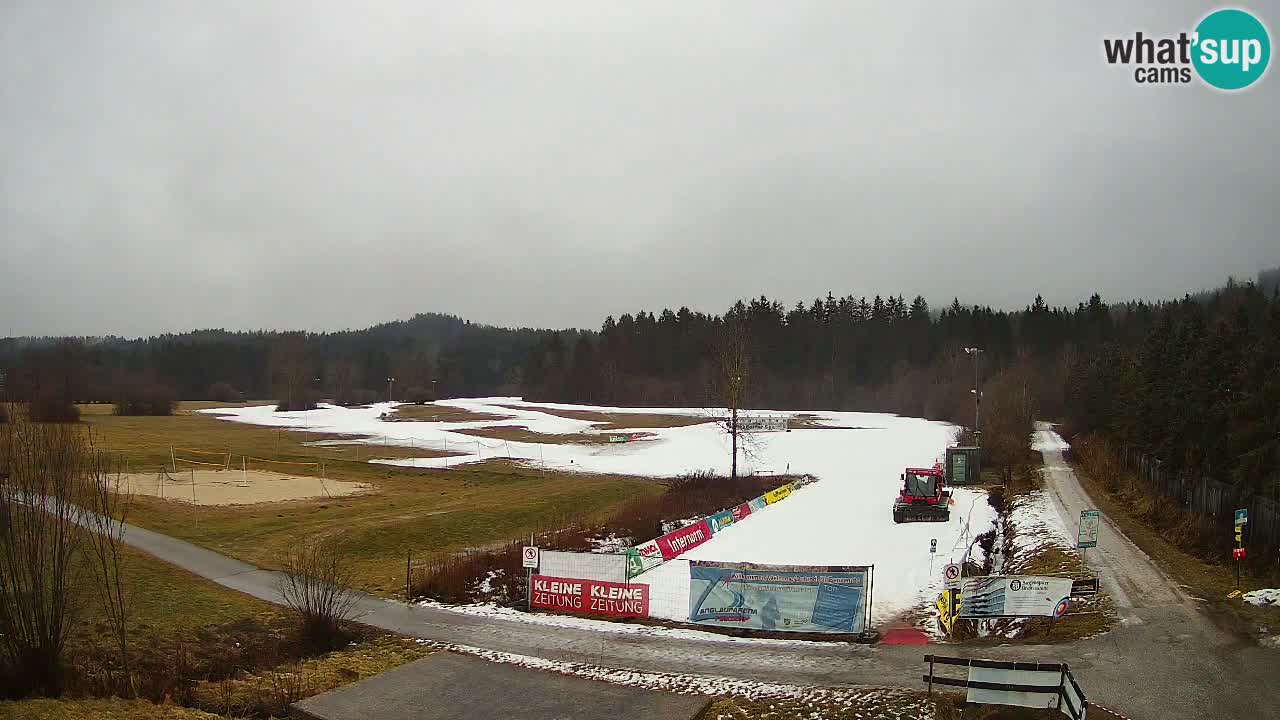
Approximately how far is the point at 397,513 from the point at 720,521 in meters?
15.6

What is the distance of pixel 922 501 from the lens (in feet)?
118

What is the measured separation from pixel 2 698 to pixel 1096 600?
23.9m

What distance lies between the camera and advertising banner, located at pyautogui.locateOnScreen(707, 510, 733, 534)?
32.7 m

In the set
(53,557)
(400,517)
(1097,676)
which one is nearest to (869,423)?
(400,517)

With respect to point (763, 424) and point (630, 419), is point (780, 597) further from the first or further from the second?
point (630, 419)

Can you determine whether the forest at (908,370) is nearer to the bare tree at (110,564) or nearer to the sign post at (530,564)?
the sign post at (530,564)

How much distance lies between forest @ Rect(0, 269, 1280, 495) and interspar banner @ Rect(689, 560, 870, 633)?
648 inches

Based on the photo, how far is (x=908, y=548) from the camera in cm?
2998

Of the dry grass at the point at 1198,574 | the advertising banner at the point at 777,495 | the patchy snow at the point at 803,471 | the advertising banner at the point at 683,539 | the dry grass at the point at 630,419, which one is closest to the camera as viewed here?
the dry grass at the point at 1198,574

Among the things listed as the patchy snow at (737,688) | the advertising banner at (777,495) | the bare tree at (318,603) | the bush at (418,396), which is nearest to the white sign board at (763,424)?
the advertising banner at (777,495)

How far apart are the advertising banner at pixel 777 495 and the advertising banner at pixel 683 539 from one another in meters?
8.10

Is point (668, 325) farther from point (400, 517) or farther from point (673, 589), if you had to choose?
point (673, 589)

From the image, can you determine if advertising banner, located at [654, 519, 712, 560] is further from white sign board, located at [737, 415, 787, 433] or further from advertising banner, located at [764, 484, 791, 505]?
white sign board, located at [737, 415, 787, 433]

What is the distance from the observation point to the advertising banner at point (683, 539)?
27.1 metres
